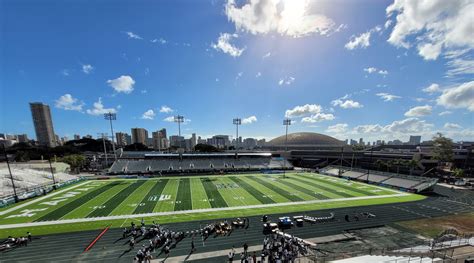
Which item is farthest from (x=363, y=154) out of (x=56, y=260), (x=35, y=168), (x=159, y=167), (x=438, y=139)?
(x=35, y=168)

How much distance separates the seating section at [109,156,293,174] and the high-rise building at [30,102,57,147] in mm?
116577

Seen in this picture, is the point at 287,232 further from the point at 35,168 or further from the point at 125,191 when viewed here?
the point at 35,168

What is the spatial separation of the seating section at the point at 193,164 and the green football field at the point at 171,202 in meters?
16.9

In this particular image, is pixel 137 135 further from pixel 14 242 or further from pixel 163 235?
pixel 163 235

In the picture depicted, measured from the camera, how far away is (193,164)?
2482 inches

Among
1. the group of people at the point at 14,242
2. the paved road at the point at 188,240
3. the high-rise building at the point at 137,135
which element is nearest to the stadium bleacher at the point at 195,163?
the paved road at the point at 188,240

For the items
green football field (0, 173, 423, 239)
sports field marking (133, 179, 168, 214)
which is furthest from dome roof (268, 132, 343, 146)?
sports field marking (133, 179, 168, 214)

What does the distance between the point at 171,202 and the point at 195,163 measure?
35.0 m

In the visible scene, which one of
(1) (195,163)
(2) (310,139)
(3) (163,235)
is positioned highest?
(1) (195,163)

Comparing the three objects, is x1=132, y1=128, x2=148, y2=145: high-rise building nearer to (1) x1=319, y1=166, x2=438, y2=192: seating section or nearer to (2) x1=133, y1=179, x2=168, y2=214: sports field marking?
(2) x1=133, y1=179, x2=168, y2=214: sports field marking

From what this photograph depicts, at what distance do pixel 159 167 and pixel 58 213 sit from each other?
35213 millimetres

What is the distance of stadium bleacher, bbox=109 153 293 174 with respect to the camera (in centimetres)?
5822

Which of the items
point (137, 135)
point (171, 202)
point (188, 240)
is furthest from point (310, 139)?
point (137, 135)

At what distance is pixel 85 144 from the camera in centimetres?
11981
